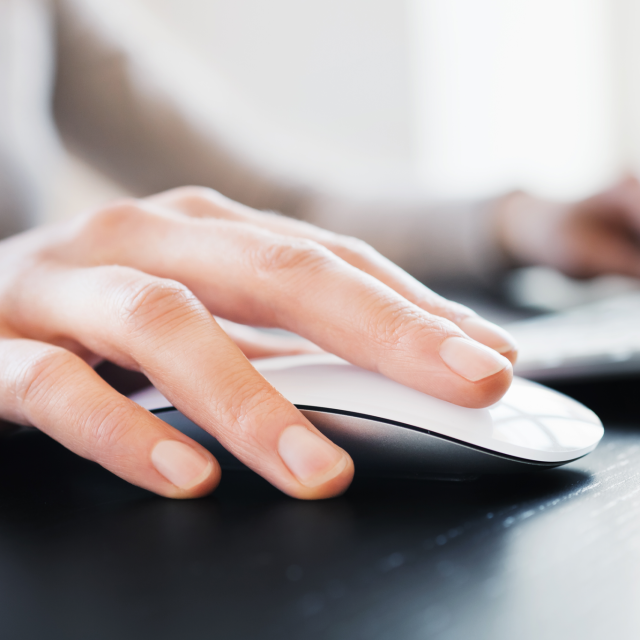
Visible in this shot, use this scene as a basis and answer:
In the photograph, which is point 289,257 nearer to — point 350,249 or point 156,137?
point 350,249

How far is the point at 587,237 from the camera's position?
0.97 m

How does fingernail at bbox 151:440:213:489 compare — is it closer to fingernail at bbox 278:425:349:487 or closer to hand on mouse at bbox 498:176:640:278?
fingernail at bbox 278:425:349:487

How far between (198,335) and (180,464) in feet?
0.29

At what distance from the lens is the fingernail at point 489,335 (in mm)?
392

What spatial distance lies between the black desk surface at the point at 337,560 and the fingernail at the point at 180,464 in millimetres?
13

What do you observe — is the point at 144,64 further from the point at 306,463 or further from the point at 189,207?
the point at 306,463

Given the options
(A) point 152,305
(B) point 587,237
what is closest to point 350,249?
(A) point 152,305

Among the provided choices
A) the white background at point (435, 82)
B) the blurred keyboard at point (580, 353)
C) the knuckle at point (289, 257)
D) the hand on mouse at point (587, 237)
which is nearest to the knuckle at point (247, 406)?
the knuckle at point (289, 257)

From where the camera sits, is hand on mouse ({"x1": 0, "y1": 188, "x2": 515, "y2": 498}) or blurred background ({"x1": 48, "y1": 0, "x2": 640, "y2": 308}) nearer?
hand on mouse ({"x1": 0, "y1": 188, "x2": 515, "y2": 498})

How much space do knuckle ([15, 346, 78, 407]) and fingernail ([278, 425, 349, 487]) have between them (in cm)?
17

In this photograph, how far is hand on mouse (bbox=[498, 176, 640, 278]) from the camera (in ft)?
3.17

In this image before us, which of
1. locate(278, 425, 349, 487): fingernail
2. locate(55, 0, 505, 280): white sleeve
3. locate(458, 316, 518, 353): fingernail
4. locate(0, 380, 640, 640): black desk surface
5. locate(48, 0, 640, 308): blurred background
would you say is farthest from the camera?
locate(48, 0, 640, 308): blurred background

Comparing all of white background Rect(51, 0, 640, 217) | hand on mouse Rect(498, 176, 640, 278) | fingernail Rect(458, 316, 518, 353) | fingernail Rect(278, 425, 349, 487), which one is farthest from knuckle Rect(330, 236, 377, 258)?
white background Rect(51, 0, 640, 217)

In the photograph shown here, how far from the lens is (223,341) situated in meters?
0.36
